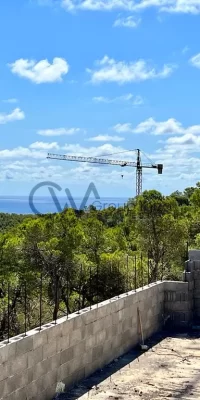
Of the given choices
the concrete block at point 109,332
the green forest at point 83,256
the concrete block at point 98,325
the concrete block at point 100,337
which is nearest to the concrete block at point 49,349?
the concrete block at point 98,325

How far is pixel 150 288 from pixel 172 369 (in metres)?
2.23

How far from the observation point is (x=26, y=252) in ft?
67.8

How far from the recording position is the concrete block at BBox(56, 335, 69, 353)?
6945 millimetres

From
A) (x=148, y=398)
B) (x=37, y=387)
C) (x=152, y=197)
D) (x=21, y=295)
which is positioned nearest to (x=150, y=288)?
(x=148, y=398)

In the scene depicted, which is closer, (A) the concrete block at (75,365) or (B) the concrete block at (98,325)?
(A) the concrete block at (75,365)

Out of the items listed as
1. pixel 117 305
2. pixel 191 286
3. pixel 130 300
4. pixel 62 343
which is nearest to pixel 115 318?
pixel 117 305

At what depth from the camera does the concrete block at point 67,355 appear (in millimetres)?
7049

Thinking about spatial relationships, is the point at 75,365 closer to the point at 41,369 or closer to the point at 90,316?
the point at 90,316

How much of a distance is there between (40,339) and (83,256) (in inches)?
543

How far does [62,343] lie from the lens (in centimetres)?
706

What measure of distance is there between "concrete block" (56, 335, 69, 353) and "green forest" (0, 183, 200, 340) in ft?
30.3

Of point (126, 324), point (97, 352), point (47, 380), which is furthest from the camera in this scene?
point (126, 324)

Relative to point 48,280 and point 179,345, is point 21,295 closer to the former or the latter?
point 48,280

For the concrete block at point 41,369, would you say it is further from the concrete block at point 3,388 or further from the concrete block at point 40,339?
the concrete block at point 3,388
